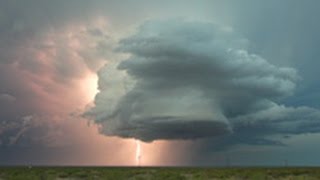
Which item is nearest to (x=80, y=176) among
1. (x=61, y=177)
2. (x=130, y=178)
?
(x=61, y=177)

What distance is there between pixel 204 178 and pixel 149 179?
1201cm

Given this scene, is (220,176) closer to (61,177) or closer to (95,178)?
(95,178)

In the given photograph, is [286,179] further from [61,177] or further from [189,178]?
[61,177]

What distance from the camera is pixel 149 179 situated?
99562mm

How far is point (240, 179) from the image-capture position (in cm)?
10188

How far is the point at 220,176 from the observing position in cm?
10688

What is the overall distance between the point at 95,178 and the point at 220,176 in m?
27.2

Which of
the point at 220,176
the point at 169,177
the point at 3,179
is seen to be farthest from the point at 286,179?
the point at 3,179

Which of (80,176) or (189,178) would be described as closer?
(189,178)

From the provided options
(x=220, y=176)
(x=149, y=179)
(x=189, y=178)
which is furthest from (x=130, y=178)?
(x=220, y=176)

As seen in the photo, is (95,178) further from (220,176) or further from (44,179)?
(220,176)

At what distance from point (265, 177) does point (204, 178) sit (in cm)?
1269

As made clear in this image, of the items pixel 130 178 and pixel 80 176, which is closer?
pixel 130 178

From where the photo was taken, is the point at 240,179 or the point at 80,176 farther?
the point at 80,176
